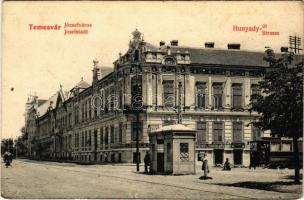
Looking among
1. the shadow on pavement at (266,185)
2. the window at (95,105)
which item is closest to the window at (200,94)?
the window at (95,105)

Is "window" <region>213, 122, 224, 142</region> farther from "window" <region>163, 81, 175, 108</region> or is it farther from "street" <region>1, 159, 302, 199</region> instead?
"street" <region>1, 159, 302, 199</region>

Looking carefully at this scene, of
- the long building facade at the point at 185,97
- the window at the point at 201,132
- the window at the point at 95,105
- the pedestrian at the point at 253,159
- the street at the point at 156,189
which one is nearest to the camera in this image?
the street at the point at 156,189

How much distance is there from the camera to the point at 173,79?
3394cm

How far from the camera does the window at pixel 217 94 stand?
116 feet

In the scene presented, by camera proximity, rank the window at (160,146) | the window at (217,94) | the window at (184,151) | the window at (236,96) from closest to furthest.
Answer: the window at (184,151) → the window at (160,146) → the window at (217,94) → the window at (236,96)

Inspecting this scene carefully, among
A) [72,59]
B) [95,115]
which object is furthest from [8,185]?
[95,115]

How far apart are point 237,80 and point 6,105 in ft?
64.5

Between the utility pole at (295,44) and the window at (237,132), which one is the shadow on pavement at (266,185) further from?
the window at (237,132)

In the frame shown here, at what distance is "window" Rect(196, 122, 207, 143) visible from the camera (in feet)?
120

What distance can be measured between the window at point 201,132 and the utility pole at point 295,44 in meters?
16.3

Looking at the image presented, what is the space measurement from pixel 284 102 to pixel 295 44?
235 centimetres

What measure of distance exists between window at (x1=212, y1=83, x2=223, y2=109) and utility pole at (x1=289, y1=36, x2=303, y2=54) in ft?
48.5

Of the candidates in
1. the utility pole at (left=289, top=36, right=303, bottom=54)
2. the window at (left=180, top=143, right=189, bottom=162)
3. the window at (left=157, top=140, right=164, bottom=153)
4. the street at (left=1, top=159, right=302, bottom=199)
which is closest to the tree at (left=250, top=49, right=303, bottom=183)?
the utility pole at (left=289, top=36, right=303, bottom=54)

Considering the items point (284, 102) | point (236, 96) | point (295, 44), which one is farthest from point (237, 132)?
point (284, 102)
